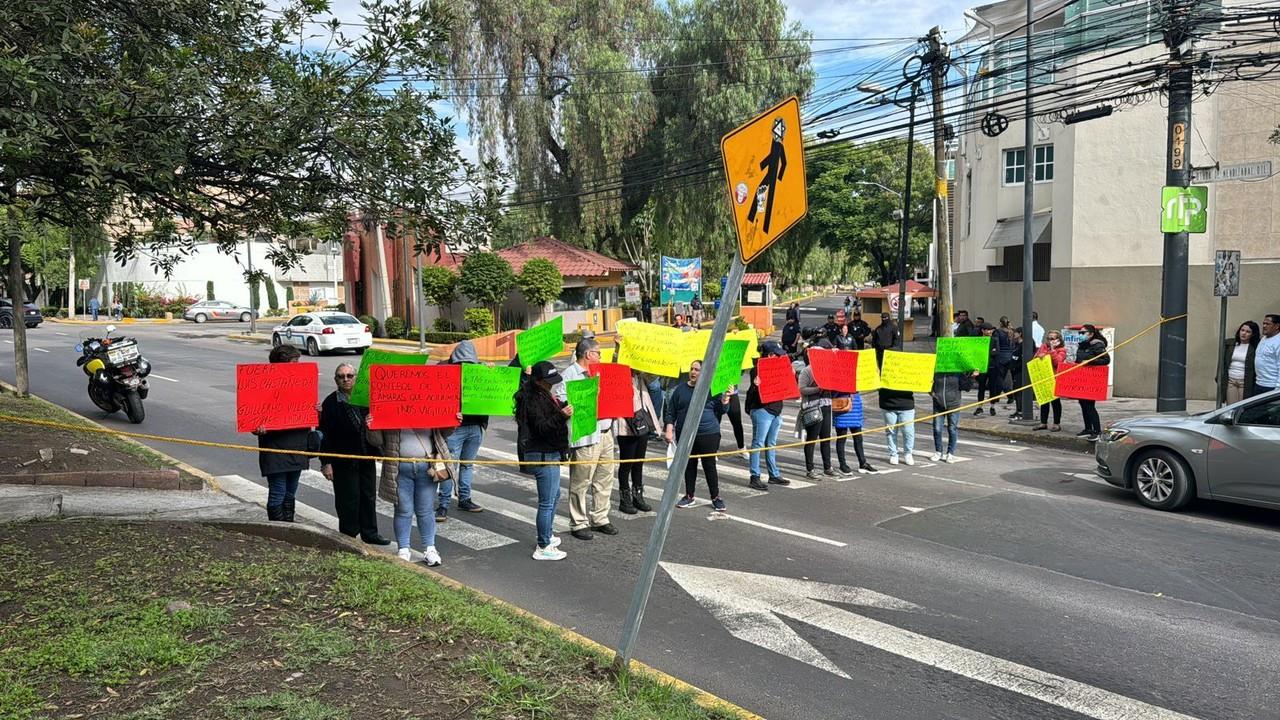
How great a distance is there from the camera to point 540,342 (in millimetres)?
9414

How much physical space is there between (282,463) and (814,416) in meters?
6.53

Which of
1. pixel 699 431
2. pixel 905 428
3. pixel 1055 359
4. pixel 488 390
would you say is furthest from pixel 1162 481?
pixel 488 390

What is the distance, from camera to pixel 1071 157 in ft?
68.4

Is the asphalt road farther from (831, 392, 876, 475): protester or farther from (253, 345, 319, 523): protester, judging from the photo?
(253, 345, 319, 523): protester

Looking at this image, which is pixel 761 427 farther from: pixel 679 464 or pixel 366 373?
pixel 679 464

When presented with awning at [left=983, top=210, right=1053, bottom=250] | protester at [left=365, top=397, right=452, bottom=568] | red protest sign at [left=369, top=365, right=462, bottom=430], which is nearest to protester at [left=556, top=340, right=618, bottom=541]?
red protest sign at [left=369, top=365, right=462, bottom=430]

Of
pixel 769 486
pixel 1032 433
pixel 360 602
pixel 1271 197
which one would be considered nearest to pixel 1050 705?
pixel 360 602

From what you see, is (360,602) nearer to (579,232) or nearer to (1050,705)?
(1050,705)

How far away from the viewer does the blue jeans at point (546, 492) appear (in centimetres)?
792

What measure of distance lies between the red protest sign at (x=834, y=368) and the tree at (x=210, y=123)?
222 inches

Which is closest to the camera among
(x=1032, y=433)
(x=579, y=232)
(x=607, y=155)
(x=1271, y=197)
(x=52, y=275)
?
(x=1032, y=433)

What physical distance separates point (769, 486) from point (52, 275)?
65587 millimetres

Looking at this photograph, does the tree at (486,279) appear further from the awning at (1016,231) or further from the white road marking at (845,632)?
the white road marking at (845,632)

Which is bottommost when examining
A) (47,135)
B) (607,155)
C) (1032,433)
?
(1032,433)
